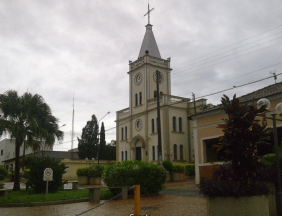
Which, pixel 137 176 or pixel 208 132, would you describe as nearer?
pixel 137 176

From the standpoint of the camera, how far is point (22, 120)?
58.6ft

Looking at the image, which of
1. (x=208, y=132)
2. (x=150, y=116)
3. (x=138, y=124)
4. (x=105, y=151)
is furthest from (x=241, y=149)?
(x=105, y=151)

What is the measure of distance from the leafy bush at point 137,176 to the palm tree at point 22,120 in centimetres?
618

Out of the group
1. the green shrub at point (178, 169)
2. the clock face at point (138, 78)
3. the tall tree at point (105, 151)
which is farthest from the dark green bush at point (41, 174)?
the tall tree at point (105, 151)

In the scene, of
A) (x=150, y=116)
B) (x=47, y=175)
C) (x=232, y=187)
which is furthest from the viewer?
(x=150, y=116)

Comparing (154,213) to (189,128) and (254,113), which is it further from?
(189,128)

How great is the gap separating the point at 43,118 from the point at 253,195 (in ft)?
A: 47.9

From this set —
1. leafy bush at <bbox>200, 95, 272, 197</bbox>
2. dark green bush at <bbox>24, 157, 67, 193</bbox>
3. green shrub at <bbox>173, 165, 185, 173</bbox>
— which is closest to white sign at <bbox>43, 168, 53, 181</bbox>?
dark green bush at <bbox>24, 157, 67, 193</bbox>

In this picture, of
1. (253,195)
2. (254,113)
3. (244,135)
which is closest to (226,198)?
(253,195)

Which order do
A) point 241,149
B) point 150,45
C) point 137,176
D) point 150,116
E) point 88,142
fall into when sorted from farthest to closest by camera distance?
point 88,142, point 150,45, point 150,116, point 137,176, point 241,149

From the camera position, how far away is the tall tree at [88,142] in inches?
2066

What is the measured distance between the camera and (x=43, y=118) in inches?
736

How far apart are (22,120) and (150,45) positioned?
27441 mm

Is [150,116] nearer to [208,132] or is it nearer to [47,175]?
[208,132]
